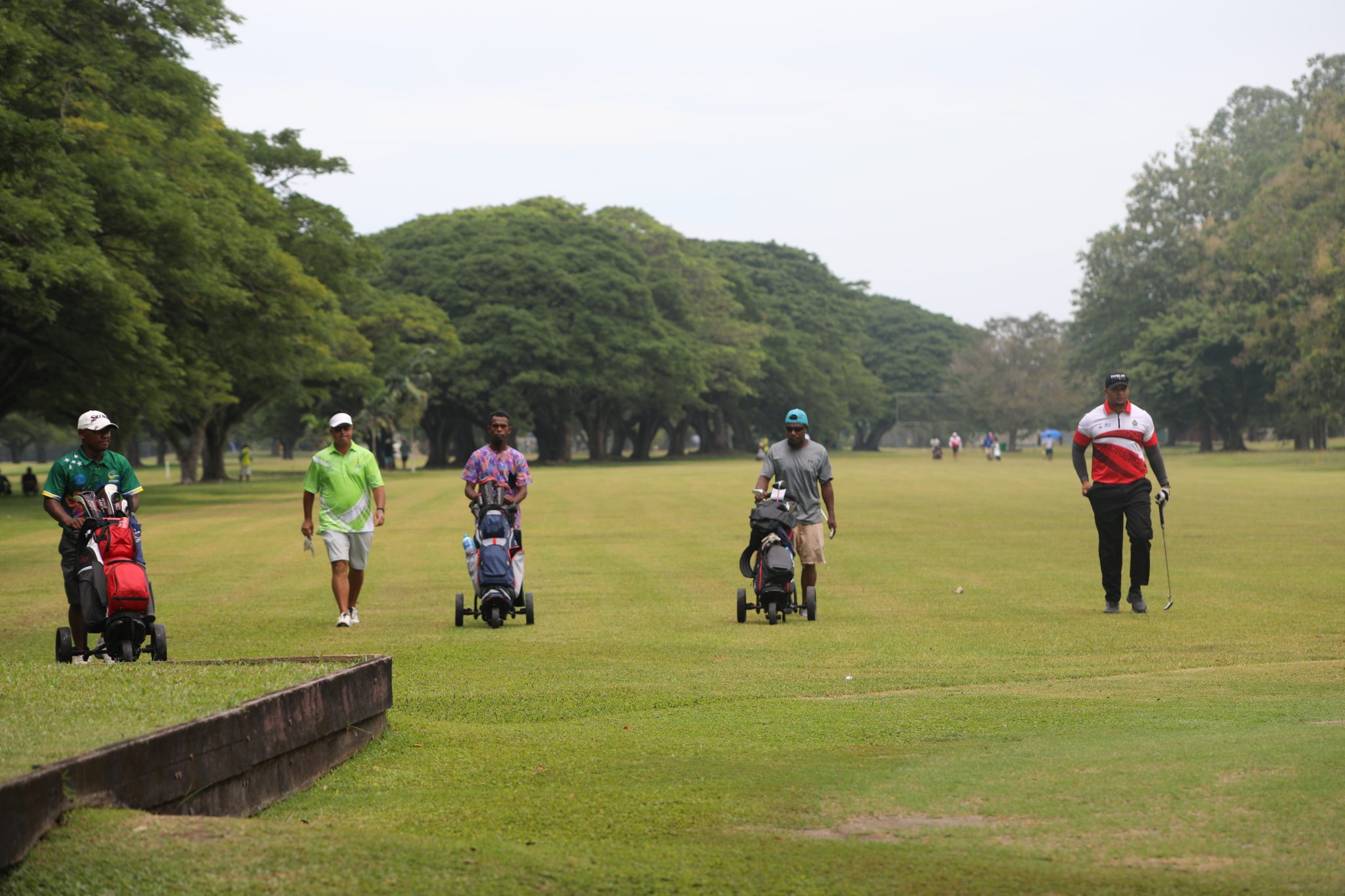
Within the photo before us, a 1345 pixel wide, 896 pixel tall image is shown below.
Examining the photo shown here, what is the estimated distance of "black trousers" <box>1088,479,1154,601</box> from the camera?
13.5 metres

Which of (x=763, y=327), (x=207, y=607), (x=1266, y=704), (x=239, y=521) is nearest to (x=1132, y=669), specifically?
(x=1266, y=704)

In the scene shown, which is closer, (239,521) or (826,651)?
(826,651)

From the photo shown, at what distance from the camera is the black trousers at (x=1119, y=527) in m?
13.5

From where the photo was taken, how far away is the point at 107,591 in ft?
31.4

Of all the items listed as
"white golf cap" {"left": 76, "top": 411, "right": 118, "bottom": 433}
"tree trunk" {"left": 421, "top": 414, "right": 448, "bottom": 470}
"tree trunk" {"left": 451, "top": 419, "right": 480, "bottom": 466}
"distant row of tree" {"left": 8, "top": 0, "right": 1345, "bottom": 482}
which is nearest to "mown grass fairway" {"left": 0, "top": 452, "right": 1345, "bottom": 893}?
"white golf cap" {"left": 76, "top": 411, "right": 118, "bottom": 433}

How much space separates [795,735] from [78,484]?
16.6 ft

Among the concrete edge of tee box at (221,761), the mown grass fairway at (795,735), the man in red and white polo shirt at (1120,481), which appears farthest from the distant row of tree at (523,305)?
the concrete edge of tee box at (221,761)

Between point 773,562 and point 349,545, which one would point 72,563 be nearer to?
point 349,545

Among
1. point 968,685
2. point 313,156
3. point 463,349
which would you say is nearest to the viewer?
point 968,685

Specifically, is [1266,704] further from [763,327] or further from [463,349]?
[763,327]

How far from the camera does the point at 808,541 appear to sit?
44.4ft

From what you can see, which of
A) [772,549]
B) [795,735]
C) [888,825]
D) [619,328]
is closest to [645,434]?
[619,328]

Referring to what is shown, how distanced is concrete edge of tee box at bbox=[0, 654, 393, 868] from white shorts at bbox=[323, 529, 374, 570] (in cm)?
581

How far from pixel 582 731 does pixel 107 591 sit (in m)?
3.62
